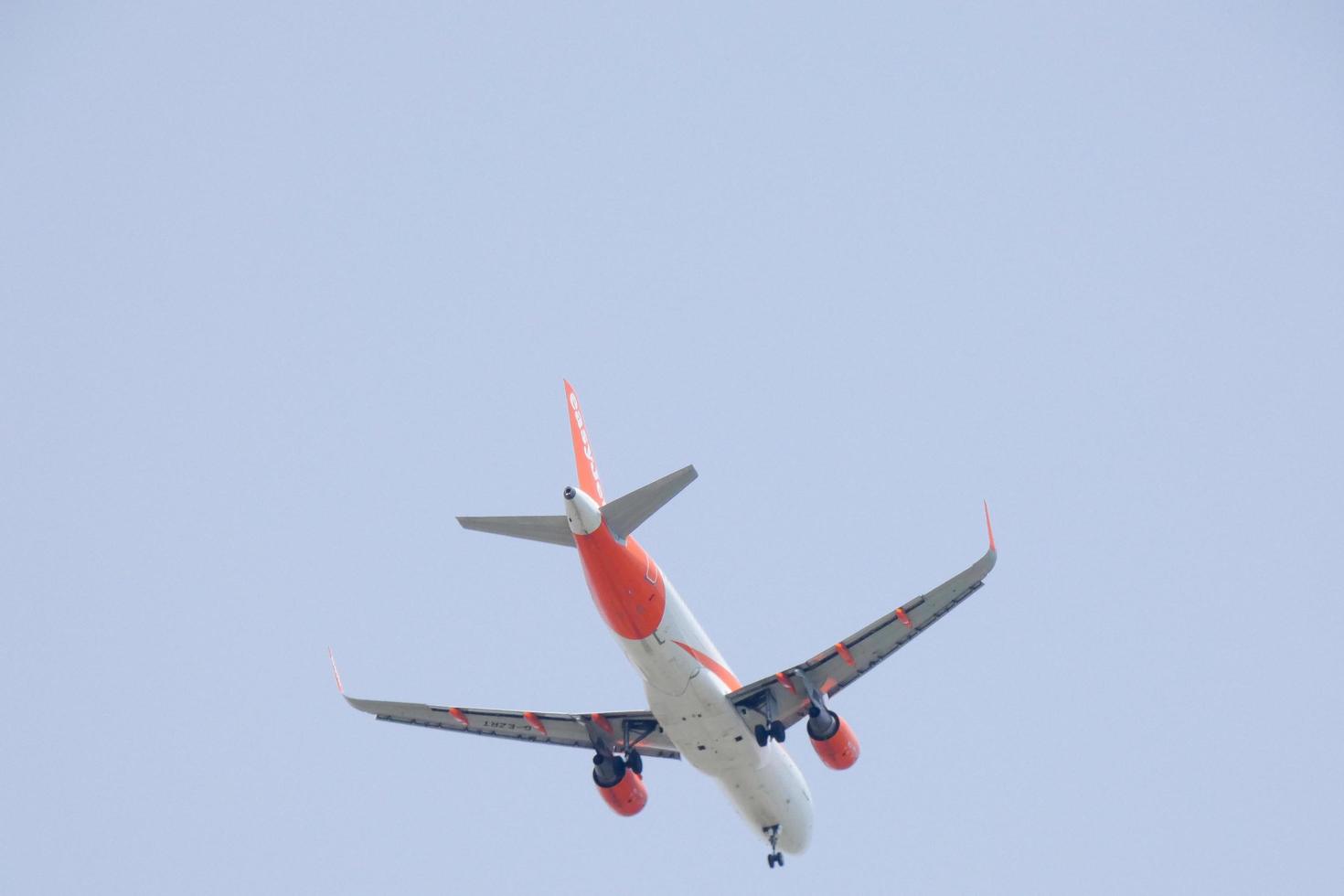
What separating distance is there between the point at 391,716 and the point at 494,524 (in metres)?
11.2

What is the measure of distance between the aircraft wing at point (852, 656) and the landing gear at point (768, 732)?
244 mm

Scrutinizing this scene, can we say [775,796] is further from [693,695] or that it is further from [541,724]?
[541,724]

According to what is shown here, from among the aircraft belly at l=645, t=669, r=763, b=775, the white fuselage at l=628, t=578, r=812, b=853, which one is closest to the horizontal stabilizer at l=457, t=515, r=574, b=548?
the white fuselage at l=628, t=578, r=812, b=853

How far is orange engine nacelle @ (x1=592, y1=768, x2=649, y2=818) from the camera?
37219mm

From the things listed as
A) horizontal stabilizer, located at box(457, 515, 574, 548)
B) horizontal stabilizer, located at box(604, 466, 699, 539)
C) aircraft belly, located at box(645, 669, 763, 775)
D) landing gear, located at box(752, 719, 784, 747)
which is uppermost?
horizontal stabilizer, located at box(457, 515, 574, 548)

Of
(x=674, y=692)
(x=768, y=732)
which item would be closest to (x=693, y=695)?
(x=674, y=692)

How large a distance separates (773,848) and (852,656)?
5999 millimetres

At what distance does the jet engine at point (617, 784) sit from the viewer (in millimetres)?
37125

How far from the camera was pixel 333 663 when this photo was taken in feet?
121

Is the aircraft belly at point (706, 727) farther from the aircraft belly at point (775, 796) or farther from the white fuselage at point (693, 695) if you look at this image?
the aircraft belly at point (775, 796)

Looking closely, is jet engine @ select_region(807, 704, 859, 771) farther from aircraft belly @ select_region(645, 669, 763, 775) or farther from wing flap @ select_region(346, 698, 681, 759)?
wing flap @ select_region(346, 698, 681, 759)

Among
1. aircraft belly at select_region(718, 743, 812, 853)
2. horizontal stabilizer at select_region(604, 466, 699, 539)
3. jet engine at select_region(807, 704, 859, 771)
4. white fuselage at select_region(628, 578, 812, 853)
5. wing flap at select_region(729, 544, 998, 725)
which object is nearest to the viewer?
horizontal stabilizer at select_region(604, 466, 699, 539)

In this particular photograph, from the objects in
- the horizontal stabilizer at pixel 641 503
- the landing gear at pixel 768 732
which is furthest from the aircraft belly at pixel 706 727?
the horizontal stabilizer at pixel 641 503

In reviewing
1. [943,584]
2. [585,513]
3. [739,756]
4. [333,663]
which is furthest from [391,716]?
[943,584]
